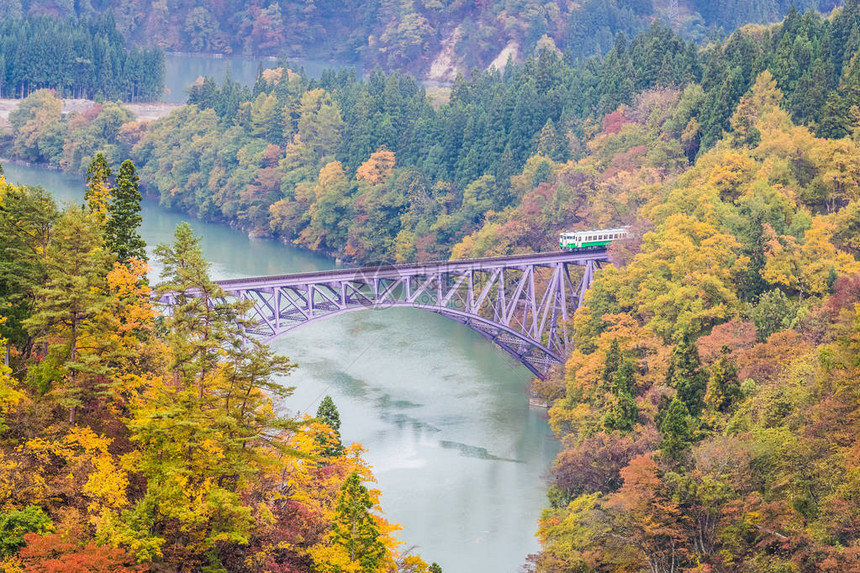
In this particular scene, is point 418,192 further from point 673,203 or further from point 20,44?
point 20,44

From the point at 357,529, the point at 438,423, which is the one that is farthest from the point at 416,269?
the point at 357,529

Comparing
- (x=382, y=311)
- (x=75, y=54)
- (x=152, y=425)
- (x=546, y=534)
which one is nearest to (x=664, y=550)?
(x=546, y=534)

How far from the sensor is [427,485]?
65.7m

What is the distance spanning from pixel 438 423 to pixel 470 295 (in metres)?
6.74

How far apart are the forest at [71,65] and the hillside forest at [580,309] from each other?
3135cm

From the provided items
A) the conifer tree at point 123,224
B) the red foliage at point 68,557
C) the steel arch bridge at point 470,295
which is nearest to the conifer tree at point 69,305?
the conifer tree at point 123,224

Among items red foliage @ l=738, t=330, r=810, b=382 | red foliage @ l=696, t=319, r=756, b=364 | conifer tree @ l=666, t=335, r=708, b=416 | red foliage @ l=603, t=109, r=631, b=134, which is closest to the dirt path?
red foliage @ l=603, t=109, r=631, b=134

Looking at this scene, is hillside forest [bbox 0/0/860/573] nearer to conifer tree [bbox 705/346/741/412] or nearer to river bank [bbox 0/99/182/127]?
conifer tree [bbox 705/346/741/412]

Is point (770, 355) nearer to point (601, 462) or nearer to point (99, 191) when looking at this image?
point (601, 462)

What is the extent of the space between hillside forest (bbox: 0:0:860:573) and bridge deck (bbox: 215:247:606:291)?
327 centimetres

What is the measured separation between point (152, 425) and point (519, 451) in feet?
99.9

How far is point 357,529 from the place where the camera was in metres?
43.4

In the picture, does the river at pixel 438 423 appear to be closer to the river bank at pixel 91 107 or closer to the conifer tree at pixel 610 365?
the conifer tree at pixel 610 365

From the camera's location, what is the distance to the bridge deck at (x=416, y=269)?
66188mm
